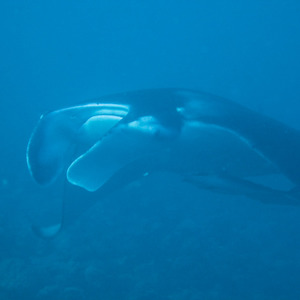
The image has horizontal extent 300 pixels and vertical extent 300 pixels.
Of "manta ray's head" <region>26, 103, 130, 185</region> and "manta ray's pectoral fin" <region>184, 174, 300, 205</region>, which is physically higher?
"manta ray's head" <region>26, 103, 130, 185</region>

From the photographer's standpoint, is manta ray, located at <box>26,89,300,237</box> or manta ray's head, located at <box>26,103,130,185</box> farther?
manta ray's head, located at <box>26,103,130,185</box>

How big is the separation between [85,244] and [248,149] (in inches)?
126

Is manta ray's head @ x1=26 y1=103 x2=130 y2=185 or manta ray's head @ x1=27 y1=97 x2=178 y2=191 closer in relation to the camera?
manta ray's head @ x1=27 y1=97 x2=178 y2=191

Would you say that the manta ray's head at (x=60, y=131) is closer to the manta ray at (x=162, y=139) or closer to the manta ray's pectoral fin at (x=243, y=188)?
the manta ray at (x=162, y=139)

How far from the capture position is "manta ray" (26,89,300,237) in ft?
11.5

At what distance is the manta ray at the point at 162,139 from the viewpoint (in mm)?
3498

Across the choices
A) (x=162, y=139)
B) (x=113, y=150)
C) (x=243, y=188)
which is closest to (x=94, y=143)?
(x=113, y=150)

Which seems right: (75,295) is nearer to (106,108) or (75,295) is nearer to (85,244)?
(85,244)

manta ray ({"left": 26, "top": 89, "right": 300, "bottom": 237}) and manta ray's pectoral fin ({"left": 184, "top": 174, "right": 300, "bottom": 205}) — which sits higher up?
manta ray ({"left": 26, "top": 89, "right": 300, "bottom": 237})

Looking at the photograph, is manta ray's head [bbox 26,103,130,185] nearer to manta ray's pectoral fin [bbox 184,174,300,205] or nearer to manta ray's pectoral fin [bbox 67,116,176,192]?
manta ray's pectoral fin [bbox 67,116,176,192]

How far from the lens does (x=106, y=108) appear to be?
3824mm

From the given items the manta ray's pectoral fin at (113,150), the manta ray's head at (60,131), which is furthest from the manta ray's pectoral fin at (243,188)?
the manta ray's head at (60,131)

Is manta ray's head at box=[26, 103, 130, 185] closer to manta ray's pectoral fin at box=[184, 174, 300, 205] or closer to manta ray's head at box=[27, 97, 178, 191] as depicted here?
manta ray's head at box=[27, 97, 178, 191]

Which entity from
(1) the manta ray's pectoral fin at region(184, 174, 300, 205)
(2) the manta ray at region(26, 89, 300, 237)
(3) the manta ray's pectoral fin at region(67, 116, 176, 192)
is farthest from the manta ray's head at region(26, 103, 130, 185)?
(1) the manta ray's pectoral fin at region(184, 174, 300, 205)
